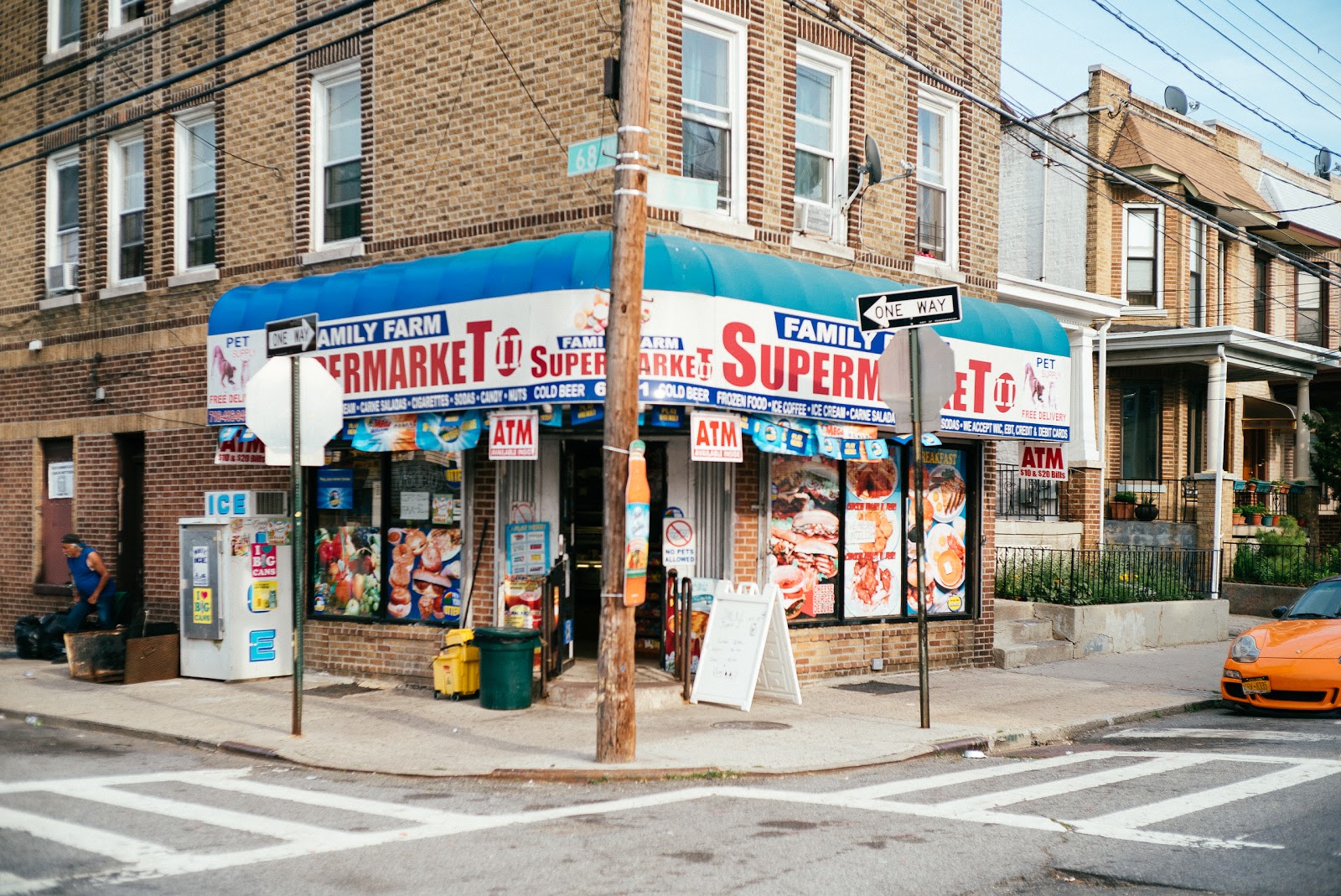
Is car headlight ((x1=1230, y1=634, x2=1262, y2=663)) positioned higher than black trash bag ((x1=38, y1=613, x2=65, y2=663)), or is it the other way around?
car headlight ((x1=1230, y1=634, x2=1262, y2=663))

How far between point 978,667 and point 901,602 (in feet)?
5.46

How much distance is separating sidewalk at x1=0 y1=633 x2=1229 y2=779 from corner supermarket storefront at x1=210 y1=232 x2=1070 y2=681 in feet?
3.17

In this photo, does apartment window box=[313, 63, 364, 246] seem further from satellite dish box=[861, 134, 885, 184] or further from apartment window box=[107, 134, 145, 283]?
satellite dish box=[861, 134, 885, 184]

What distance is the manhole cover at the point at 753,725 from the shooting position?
10.9m

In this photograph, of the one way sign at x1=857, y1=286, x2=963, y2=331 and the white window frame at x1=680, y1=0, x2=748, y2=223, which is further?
the white window frame at x1=680, y1=0, x2=748, y2=223

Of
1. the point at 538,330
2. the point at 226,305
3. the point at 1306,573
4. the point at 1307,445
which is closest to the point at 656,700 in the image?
the point at 538,330

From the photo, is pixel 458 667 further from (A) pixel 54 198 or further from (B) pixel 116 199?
(A) pixel 54 198

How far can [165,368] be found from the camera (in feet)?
54.0

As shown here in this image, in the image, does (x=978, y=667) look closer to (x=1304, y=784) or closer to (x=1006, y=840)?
(x=1304, y=784)

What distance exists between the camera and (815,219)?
14.2 meters

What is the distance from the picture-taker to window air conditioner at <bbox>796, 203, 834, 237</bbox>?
14.0 metres

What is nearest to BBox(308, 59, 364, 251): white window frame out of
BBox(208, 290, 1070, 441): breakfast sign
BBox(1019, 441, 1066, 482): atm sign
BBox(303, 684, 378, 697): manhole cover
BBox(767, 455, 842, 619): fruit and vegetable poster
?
BBox(208, 290, 1070, 441): breakfast sign

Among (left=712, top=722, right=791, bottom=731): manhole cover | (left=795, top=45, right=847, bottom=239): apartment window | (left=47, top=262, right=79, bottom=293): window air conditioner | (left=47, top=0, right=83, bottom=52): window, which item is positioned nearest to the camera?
(left=712, top=722, right=791, bottom=731): manhole cover

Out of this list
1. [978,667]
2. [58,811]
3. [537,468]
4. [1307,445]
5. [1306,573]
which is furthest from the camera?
[1307,445]
